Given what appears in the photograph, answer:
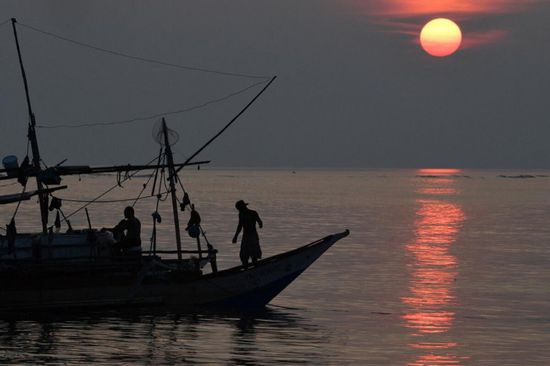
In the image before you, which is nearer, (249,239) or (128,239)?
(128,239)

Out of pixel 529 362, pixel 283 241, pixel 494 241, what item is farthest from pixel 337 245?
pixel 529 362

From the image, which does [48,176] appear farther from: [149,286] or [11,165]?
[149,286]

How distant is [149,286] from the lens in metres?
27.8

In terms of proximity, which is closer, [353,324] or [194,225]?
[353,324]

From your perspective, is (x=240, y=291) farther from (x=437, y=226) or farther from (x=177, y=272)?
(x=437, y=226)

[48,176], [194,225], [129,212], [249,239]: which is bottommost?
[249,239]

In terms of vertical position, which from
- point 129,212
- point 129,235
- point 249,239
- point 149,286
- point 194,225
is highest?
point 129,212

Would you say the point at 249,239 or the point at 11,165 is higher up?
the point at 11,165

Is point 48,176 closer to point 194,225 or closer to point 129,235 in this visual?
point 129,235

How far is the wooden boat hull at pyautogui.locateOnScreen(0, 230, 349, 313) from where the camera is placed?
27.2 m

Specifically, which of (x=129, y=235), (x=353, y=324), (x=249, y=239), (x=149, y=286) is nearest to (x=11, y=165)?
(x=129, y=235)

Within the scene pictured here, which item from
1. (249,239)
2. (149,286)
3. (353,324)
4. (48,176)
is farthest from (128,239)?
(353,324)

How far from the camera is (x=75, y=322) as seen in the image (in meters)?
26.5

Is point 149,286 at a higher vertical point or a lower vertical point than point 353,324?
higher
